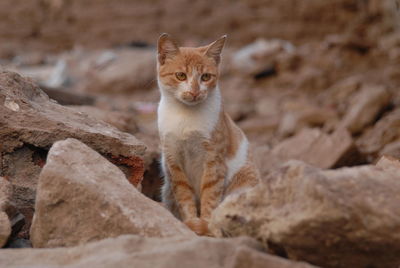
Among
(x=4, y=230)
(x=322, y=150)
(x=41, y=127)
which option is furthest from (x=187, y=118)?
(x=322, y=150)

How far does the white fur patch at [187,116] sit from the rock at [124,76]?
6933mm

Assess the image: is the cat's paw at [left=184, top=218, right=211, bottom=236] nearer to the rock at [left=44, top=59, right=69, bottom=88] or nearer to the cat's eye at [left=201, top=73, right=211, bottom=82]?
the cat's eye at [left=201, top=73, right=211, bottom=82]

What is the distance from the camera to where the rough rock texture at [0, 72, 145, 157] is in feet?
12.6

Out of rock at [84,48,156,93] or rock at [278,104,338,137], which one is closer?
rock at [278,104,338,137]

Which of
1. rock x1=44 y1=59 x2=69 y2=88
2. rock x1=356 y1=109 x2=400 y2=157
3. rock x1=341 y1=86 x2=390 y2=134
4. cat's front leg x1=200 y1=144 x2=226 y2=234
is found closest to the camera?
cat's front leg x1=200 y1=144 x2=226 y2=234

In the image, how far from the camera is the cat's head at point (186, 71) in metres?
4.59

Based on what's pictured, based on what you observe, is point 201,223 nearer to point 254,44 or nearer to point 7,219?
point 7,219

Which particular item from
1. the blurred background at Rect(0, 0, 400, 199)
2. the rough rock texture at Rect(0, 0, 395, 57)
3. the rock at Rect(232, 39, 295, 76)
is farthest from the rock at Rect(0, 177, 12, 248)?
the rough rock texture at Rect(0, 0, 395, 57)

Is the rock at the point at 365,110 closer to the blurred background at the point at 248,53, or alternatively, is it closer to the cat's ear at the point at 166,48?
the blurred background at the point at 248,53

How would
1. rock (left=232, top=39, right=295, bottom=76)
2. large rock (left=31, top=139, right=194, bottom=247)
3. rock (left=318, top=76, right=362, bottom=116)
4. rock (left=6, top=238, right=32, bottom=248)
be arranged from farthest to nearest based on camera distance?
rock (left=232, top=39, right=295, bottom=76)
rock (left=318, top=76, right=362, bottom=116)
rock (left=6, top=238, right=32, bottom=248)
large rock (left=31, top=139, right=194, bottom=247)

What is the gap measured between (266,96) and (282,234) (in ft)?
29.6

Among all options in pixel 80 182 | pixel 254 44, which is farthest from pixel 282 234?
pixel 254 44

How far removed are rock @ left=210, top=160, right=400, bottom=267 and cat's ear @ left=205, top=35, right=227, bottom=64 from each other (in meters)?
2.11

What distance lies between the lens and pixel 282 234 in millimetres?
2633
